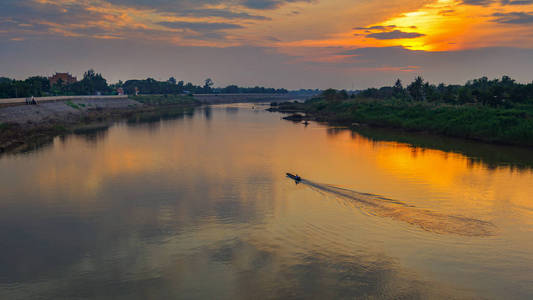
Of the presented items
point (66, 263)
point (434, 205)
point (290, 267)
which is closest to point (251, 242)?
point (290, 267)

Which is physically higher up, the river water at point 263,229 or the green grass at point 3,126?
the green grass at point 3,126

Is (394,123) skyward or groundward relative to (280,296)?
skyward

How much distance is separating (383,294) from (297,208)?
32.6 feet

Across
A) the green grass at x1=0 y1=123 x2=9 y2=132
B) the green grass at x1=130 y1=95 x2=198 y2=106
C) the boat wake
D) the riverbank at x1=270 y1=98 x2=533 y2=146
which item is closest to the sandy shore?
the green grass at x1=0 y1=123 x2=9 y2=132

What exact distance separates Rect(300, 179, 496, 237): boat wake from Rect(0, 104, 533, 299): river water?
0.12m

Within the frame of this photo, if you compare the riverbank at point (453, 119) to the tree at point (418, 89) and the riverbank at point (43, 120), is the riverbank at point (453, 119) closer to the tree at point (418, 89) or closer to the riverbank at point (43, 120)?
the tree at point (418, 89)

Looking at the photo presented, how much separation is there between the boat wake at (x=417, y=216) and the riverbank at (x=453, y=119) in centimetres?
3365

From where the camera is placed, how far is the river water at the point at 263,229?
14742 mm

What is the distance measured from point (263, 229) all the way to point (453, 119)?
174 ft

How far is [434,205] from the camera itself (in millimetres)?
24078

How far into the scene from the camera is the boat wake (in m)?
20.0

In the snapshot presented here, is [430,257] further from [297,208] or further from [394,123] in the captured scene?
[394,123]

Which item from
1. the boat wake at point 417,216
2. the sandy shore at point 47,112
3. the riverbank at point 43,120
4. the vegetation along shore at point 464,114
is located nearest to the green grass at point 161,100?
the riverbank at point 43,120

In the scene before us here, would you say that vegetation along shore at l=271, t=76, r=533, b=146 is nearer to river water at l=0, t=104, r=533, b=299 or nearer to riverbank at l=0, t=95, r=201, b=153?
river water at l=0, t=104, r=533, b=299
